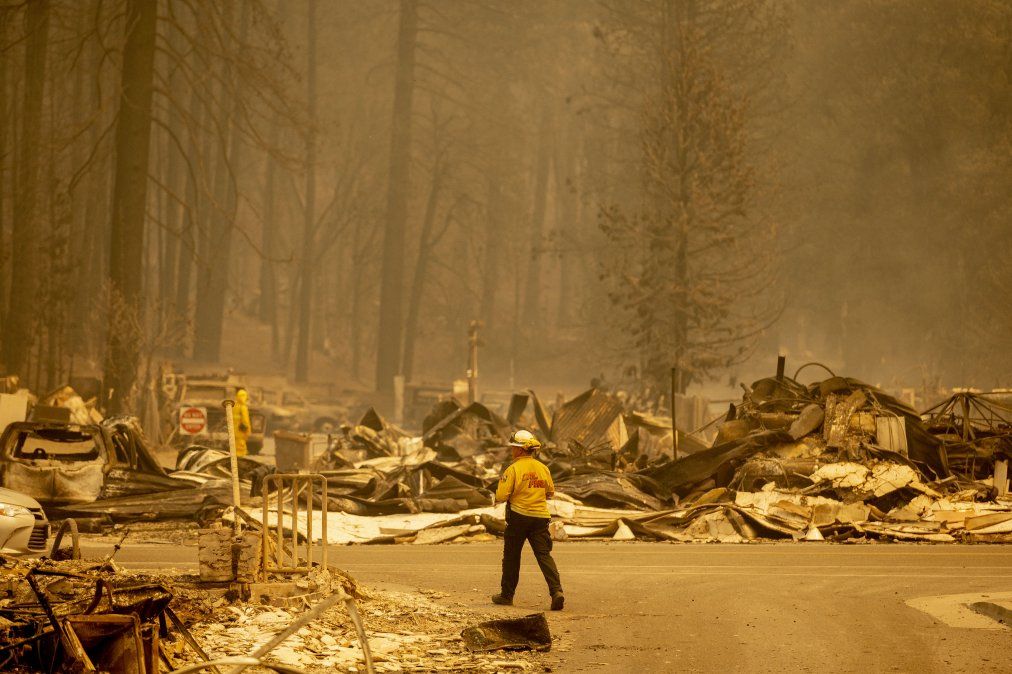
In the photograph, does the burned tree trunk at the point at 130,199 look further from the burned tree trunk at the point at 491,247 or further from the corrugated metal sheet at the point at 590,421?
the burned tree trunk at the point at 491,247

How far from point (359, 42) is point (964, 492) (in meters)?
65.1

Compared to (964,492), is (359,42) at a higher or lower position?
higher

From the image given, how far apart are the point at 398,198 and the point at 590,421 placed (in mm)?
37828

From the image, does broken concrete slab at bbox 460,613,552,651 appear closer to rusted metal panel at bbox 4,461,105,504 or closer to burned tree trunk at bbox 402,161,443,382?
rusted metal panel at bbox 4,461,105,504

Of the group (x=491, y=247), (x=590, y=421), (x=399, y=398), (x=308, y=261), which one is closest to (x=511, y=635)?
(x=590, y=421)

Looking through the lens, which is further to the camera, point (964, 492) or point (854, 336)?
point (854, 336)

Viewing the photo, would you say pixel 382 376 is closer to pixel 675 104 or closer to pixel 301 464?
pixel 675 104

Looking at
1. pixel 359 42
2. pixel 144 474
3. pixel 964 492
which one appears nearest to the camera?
pixel 144 474

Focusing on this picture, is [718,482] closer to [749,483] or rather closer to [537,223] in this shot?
[749,483]

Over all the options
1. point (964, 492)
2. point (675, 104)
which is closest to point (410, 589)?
point (964, 492)

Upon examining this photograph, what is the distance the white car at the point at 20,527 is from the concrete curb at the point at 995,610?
10.2 m

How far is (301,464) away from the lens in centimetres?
2817

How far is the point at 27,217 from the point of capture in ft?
121

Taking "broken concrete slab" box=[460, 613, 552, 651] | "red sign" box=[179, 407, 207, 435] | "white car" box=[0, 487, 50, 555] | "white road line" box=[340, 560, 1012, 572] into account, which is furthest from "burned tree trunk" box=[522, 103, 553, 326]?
"broken concrete slab" box=[460, 613, 552, 651]
